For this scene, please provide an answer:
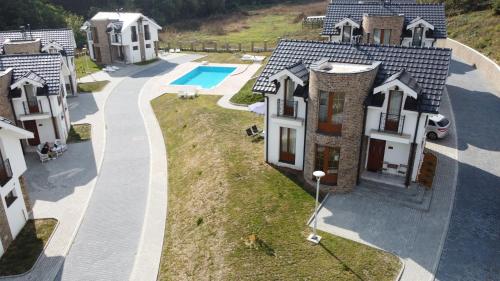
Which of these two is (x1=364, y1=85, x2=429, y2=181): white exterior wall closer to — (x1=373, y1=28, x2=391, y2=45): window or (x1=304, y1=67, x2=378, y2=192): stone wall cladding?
(x1=304, y1=67, x2=378, y2=192): stone wall cladding

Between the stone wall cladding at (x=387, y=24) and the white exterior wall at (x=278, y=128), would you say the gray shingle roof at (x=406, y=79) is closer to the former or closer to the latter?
the white exterior wall at (x=278, y=128)

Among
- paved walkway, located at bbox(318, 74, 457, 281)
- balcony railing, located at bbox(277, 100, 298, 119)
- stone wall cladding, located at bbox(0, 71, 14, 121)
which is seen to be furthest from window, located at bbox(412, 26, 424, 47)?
stone wall cladding, located at bbox(0, 71, 14, 121)

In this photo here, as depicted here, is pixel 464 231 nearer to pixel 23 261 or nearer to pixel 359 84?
pixel 359 84

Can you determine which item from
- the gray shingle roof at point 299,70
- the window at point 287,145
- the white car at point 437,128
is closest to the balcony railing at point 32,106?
the window at point 287,145

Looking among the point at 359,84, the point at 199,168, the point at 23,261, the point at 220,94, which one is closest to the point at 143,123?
the point at 220,94

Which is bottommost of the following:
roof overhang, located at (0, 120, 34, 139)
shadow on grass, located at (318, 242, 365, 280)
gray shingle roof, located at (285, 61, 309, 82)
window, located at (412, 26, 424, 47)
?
shadow on grass, located at (318, 242, 365, 280)

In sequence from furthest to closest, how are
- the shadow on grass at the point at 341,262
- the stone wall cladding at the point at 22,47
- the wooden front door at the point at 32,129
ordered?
the stone wall cladding at the point at 22,47
the wooden front door at the point at 32,129
the shadow on grass at the point at 341,262
